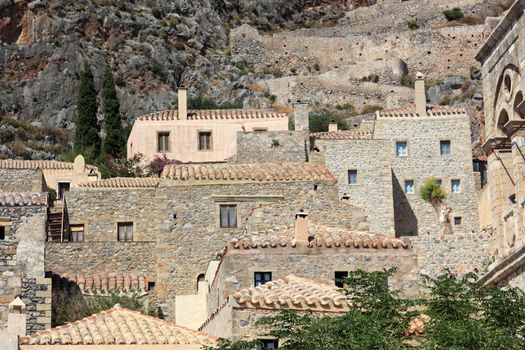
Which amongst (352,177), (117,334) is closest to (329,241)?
(117,334)

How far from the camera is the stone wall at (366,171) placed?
55.9 m

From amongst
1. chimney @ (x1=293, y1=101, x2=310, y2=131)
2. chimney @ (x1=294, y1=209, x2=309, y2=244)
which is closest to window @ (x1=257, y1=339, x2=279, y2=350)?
chimney @ (x1=294, y1=209, x2=309, y2=244)

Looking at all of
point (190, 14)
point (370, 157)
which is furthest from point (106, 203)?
point (190, 14)

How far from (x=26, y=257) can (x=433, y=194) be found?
2512 centimetres

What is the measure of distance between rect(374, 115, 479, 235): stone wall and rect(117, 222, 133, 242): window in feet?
46.7

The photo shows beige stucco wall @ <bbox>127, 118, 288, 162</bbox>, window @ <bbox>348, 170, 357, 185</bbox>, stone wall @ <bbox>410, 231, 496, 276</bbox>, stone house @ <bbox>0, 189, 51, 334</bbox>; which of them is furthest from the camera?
beige stucco wall @ <bbox>127, 118, 288, 162</bbox>

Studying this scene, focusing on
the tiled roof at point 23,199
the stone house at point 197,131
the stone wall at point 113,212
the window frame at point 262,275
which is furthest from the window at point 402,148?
the window frame at point 262,275

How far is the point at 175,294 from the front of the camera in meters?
45.8

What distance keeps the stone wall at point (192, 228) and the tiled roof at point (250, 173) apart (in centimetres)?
64

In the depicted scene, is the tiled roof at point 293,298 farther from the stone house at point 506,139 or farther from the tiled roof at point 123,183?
the tiled roof at point 123,183

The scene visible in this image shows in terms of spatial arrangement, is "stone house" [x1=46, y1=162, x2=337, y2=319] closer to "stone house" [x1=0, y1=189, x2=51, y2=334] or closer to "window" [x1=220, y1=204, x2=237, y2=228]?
"window" [x1=220, y1=204, x2=237, y2=228]

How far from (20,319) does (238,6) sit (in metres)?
109

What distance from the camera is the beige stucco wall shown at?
6681 cm

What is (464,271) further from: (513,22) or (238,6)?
(238,6)
